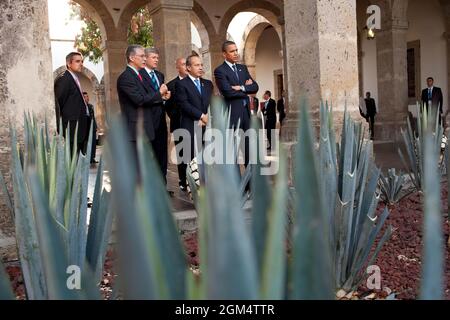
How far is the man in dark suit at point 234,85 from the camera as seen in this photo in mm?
4758

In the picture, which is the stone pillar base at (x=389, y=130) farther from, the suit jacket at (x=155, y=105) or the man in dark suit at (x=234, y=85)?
the suit jacket at (x=155, y=105)

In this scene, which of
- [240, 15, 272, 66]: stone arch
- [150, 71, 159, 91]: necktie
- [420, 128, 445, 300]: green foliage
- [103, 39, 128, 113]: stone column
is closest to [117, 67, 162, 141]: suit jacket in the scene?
[150, 71, 159, 91]: necktie

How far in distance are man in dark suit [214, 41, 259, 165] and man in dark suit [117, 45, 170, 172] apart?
715 mm

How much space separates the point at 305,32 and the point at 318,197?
4.38 metres

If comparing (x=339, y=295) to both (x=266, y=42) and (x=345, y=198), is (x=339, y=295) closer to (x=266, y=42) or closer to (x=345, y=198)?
(x=345, y=198)

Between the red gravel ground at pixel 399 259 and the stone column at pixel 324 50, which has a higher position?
the stone column at pixel 324 50

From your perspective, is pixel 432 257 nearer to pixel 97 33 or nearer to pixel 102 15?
pixel 102 15

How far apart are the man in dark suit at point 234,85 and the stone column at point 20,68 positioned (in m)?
1.93

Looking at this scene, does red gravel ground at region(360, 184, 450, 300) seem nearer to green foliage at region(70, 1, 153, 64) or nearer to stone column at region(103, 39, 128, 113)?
stone column at region(103, 39, 128, 113)

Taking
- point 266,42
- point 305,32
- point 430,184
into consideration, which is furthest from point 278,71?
point 430,184

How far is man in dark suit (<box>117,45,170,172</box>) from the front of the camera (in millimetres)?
4191

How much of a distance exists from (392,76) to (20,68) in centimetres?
914

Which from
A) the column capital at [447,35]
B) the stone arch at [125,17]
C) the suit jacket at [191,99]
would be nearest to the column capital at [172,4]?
the stone arch at [125,17]

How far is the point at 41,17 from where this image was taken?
10.7ft
